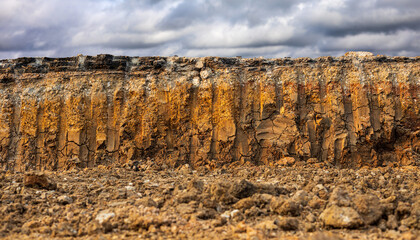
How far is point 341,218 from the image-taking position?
4.77 meters

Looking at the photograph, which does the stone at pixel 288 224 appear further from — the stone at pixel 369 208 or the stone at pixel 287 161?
the stone at pixel 287 161

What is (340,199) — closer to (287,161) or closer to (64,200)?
(64,200)

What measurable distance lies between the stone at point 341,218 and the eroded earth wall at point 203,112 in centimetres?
460

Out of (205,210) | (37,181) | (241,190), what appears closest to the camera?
(205,210)

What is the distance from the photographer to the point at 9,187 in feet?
20.6

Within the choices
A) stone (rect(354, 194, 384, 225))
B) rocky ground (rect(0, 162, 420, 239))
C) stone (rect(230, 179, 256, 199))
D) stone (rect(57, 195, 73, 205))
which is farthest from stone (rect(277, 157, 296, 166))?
stone (rect(57, 195, 73, 205))

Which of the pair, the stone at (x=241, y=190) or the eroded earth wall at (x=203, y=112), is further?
the eroded earth wall at (x=203, y=112)

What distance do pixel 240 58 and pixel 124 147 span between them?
3.74 meters

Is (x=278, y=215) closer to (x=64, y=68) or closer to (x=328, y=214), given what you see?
(x=328, y=214)

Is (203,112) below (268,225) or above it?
above

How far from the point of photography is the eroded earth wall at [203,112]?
31.2 ft

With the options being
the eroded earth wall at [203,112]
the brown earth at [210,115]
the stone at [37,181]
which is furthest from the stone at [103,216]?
the eroded earth wall at [203,112]

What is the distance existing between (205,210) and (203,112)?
4725 mm

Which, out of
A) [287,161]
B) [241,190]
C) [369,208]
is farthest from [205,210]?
[287,161]
